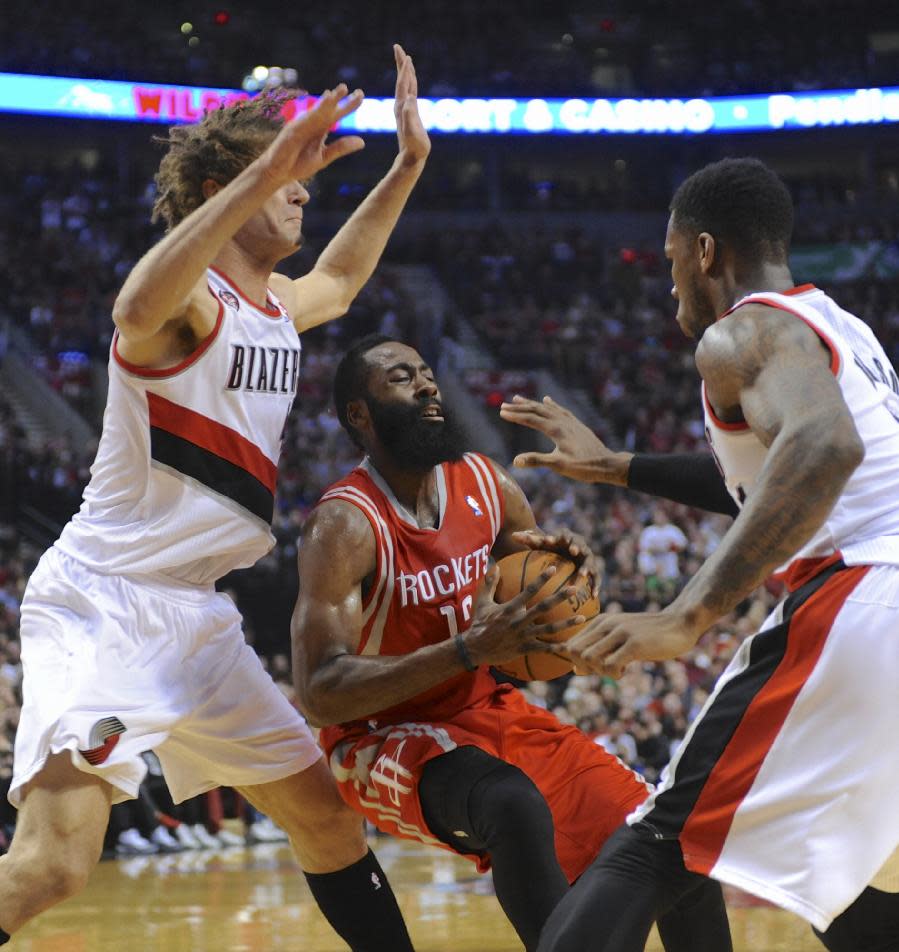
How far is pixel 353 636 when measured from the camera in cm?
401

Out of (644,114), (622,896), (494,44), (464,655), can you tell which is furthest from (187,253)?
(494,44)

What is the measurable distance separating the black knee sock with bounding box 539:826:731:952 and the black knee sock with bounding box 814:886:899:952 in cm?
34

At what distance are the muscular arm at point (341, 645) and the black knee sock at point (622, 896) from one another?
3.10ft

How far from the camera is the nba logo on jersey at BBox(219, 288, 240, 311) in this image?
396cm

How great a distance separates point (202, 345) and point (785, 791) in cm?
200


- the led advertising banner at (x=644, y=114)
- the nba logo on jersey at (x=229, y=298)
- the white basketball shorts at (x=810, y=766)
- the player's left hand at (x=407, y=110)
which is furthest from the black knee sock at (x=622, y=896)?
the led advertising banner at (x=644, y=114)

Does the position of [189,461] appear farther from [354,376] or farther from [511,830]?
[511,830]

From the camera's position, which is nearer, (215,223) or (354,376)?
(215,223)

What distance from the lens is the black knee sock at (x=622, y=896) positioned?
284 cm

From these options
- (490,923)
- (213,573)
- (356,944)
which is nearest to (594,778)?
(356,944)

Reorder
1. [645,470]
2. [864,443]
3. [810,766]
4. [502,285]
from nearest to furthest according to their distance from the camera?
[810,766] → [864,443] → [645,470] → [502,285]

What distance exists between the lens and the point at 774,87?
86.7ft

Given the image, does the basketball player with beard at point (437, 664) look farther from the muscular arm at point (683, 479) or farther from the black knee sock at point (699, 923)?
the muscular arm at point (683, 479)

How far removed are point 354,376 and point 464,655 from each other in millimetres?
1227
